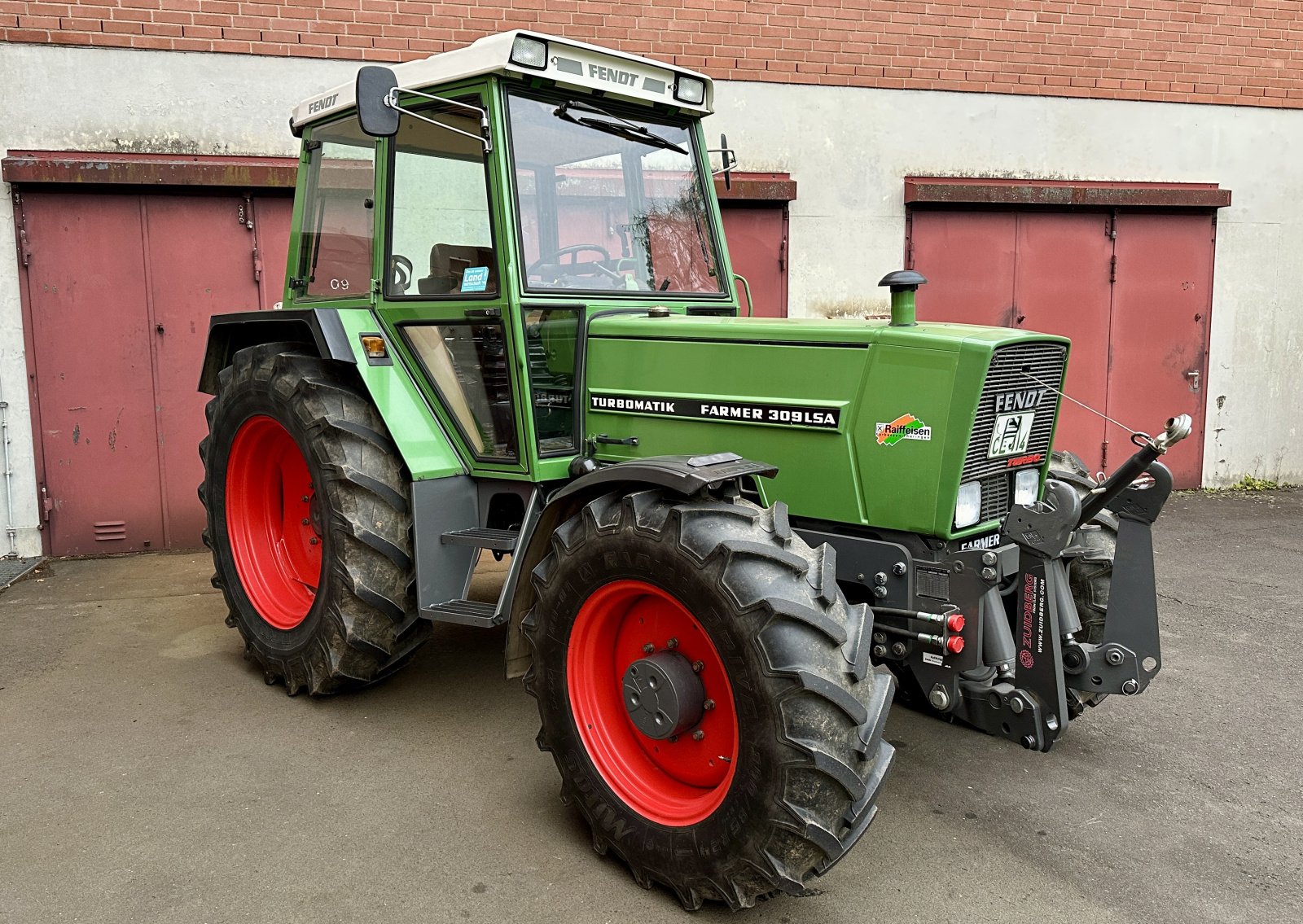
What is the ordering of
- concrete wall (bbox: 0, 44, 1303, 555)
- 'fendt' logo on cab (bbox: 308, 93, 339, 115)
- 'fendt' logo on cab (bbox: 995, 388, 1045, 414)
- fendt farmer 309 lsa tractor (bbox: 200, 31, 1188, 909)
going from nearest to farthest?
fendt farmer 309 lsa tractor (bbox: 200, 31, 1188, 909), 'fendt' logo on cab (bbox: 995, 388, 1045, 414), 'fendt' logo on cab (bbox: 308, 93, 339, 115), concrete wall (bbox: 0, 44, 1303, 555)

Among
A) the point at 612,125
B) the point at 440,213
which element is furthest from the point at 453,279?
the point at 612,125

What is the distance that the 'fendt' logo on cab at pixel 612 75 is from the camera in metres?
3.60

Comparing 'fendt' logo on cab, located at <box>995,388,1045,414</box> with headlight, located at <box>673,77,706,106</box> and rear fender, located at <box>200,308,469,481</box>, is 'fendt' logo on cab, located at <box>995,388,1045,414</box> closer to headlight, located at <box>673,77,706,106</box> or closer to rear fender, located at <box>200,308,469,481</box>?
headlight, located at <box>673,77,706,106</box>

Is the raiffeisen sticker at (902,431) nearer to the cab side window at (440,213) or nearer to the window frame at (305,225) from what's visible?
the cab side window at (440,213)

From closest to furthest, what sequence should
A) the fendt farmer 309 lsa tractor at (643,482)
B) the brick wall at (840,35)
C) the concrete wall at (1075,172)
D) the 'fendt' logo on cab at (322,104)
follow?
the fendt farmer 309 lsa tractor at (643,482), the 'fendt' logo on cab at (322,104), the brick wall at (840,35), the concrete wall at (1075,172)

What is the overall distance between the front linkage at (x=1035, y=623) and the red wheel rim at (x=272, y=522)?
266 cm

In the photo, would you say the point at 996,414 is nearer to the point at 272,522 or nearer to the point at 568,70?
the point at 568,70

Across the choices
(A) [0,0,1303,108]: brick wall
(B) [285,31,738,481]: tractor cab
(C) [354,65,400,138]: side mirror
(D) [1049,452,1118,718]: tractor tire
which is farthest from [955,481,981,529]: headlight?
(A) [0,0,1303,108]: brick wall

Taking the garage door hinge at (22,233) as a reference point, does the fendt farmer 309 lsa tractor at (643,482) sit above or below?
below

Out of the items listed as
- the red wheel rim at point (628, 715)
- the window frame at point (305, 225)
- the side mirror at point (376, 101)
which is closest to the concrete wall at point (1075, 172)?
the window frame at point (305, 225)

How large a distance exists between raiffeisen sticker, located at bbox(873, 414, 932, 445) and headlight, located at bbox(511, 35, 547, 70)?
5.54 ft

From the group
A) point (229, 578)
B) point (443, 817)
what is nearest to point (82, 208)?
point (229, 578)

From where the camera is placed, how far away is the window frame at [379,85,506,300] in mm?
3484

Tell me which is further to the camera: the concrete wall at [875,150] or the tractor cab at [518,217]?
the concrete wall at [875,150]
